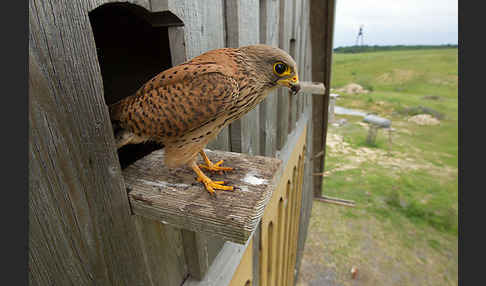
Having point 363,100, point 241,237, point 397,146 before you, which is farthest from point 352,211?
point 363,100

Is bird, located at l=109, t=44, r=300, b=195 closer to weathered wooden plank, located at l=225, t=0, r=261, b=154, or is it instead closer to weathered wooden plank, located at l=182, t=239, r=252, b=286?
weathered wooden plank, located at l=225, t=0, r=261, b=154

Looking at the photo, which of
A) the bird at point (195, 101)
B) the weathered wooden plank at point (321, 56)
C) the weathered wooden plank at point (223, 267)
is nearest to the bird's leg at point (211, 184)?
the bird at point (195, 101)

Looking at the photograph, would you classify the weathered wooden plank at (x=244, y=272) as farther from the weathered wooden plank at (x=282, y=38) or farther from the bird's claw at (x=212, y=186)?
the weathered wooden plank at (x=282, y=38)

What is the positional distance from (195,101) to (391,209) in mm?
8164

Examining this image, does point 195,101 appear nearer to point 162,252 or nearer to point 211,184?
point 211,184

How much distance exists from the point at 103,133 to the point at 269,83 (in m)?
0.55

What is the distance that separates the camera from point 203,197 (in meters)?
0.66

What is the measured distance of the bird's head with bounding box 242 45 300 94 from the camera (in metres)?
0.81

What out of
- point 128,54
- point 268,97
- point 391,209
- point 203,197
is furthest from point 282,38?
point 391,209

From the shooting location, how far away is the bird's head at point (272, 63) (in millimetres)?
813

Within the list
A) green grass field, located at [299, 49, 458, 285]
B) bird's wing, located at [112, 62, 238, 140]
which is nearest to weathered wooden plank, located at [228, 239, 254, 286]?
bird's wing, located at [112, 62, 238, 140]

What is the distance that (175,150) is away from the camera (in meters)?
0.73

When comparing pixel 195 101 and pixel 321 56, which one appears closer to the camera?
Answer: pixel 195 101

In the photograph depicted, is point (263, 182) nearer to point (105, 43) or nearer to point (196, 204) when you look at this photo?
point (196, 204)
